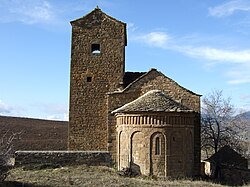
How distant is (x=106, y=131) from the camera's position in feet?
71.8

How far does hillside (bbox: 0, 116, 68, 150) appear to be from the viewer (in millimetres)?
38916

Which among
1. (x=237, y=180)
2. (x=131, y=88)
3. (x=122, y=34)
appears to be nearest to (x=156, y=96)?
(x=131, y=88)

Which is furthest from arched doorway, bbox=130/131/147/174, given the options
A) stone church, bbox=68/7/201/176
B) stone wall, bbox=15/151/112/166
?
stone wall, bbox=15/151/112/166

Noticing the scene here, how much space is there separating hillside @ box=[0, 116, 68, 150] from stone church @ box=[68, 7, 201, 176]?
17309 millimetres

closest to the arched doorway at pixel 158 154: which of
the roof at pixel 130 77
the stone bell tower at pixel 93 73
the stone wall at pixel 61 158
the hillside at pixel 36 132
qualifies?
the stone wall at pixel 61 158

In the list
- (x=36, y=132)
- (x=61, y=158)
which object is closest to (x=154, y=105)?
(x=61, y=158)

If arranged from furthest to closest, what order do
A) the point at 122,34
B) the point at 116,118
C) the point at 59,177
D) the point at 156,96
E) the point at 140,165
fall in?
1. the point at 122,34
2. the point at 116,118
3. the point at 156,96
4. the point at 140,165
5. the point at 59,177

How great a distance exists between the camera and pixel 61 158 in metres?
18.9

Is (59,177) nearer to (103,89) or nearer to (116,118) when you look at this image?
(116,118)

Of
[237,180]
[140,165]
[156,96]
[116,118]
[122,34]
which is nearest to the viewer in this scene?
[140,165]

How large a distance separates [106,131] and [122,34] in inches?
251

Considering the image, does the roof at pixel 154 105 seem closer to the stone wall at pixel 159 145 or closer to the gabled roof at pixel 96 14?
the stone wall at pixel 159 145

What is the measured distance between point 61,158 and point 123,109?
4.43 m

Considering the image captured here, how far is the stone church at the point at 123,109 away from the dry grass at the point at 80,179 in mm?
1195
